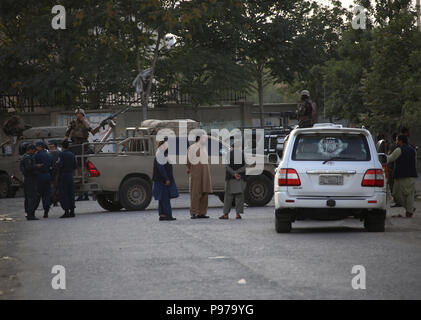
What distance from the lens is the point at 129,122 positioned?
43.7 m

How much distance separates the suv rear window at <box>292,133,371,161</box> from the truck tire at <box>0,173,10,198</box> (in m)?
17.5

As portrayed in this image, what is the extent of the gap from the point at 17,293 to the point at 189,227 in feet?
27.2

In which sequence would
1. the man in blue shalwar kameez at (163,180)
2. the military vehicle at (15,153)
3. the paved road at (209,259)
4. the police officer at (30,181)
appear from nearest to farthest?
the paved road at (209,259)
the man in blue shalwar kameez at (163,180)
the police officer at (30,181)
the military vehicle at (15,153)

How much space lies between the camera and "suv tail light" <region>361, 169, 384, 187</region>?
15.7 metres

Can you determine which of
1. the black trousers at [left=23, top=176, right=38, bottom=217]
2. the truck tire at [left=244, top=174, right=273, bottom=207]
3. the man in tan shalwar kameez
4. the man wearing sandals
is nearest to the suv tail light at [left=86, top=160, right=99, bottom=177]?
the black trousers at [left=23, top=176, right=38, bottom=217]

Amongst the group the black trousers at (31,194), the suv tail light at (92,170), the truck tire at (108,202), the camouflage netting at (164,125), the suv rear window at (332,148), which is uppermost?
the camouflage netting at (164,125)

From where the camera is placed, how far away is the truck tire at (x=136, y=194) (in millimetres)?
23688

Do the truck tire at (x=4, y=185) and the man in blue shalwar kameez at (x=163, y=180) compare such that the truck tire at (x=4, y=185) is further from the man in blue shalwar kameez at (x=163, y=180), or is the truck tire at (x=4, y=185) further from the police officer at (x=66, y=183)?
the man in blue shalwar kameez at (x=163, y=180)

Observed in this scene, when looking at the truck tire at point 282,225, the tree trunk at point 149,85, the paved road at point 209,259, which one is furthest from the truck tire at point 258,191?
the tree trunk at point 149,85

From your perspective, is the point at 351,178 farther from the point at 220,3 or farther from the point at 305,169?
the point at 220,3

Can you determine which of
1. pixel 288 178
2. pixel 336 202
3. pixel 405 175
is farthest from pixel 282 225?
pixel 405 175

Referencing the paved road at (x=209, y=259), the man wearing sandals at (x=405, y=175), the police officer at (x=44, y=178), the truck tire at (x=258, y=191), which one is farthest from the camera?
the truck tire at (x=258, y=191)

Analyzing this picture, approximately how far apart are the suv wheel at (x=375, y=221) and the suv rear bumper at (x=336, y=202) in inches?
12.5

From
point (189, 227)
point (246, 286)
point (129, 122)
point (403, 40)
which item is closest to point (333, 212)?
point (189, 227)
